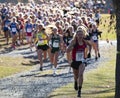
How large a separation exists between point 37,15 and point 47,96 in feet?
55.0

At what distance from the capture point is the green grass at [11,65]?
20772 mm

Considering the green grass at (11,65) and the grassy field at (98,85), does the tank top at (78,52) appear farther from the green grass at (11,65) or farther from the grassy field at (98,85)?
the green grass at (11,65)

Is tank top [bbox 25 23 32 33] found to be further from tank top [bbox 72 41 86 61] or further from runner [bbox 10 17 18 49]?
tank top [bbox 72 41 86 61]

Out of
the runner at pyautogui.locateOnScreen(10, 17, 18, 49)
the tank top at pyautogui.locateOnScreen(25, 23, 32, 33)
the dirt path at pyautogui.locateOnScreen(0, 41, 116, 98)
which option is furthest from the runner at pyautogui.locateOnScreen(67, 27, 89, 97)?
the runner at pyautogui.locateOnScreen(10, 17, 18, 49)

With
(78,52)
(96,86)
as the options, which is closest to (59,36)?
(96,86)

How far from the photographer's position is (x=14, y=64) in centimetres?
2334

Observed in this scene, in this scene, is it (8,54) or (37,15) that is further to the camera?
(37,15)

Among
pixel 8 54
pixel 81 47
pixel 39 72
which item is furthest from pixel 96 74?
pixel 8 54

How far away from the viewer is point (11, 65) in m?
23.0

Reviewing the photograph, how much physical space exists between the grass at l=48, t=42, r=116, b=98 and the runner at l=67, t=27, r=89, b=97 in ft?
2.02

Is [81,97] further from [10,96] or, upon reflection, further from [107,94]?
[10,96]

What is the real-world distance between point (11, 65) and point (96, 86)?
6.58 metres

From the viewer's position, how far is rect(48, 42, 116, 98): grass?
1556cm

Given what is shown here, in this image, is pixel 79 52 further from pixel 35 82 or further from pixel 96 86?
pixel 35 82
